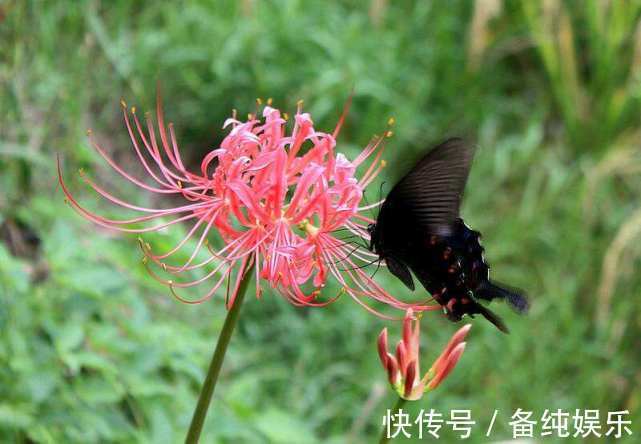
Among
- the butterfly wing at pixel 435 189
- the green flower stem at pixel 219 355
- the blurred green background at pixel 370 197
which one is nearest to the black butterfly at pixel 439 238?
the butterfly wing at pixel 435 189

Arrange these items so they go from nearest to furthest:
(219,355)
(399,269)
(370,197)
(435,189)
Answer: (219,355), (435,189), (399,269), (370,197)

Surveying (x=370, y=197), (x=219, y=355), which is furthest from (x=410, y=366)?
(x=370, y=197)

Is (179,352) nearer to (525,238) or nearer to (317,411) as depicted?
(317,411)

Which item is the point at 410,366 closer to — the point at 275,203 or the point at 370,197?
the point at 275,203

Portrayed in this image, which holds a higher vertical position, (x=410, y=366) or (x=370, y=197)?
(x=370, y=197)

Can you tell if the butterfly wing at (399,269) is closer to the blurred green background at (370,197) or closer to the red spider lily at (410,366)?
the red spider lily at (410,366)

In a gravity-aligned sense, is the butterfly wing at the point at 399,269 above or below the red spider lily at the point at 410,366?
above

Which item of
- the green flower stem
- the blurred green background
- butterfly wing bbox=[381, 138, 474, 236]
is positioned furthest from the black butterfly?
the blurred green background

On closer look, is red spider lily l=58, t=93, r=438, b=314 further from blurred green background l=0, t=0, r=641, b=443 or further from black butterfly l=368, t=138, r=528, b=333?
blurred green background l=0, t=0, r=641, b=443
